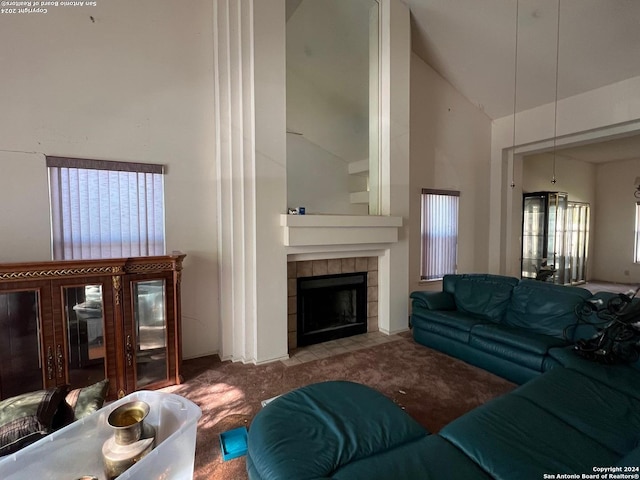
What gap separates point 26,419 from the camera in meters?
1.39

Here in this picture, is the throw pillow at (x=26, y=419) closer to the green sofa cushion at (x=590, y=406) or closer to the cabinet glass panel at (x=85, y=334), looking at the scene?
the cabinet glass panel at (x=85, y=334)

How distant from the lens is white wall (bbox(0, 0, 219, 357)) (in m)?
2.53

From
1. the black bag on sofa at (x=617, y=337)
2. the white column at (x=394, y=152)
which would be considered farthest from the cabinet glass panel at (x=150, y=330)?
A: the black bag on sofa at (x=617, y=337)

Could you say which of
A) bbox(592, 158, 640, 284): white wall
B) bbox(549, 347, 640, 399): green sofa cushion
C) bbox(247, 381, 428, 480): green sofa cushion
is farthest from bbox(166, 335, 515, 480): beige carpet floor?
bbox(592, 158, 640, 284): white wall

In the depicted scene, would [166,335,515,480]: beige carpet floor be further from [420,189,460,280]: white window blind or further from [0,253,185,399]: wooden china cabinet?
[420,189,460,280]: white window blind

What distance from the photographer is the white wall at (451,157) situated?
15.6 ft

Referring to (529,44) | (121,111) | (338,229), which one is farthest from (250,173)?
(529,44)

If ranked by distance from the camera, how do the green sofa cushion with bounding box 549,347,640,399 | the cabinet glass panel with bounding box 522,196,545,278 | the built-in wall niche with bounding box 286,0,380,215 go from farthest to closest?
the cabinet glass panel with bounding box 522,196,545,278
the built-in wall niche with bounding box 286,0,380,215
the green sofa cushion with bounding box 549,347,640,399

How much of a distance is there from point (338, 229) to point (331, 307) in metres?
1.17

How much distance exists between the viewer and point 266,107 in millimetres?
3152

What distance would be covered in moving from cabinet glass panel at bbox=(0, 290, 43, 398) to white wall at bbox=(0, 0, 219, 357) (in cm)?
58

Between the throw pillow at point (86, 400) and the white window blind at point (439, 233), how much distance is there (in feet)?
14.1

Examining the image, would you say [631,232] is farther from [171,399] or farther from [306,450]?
[171,399]

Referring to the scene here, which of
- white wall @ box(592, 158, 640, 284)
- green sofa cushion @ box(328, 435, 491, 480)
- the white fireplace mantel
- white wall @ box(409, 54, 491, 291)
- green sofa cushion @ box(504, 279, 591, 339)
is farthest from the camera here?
white wall @ box(592, 158, 640, 284)
